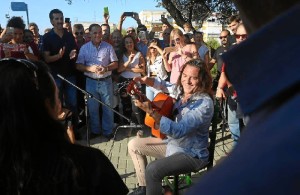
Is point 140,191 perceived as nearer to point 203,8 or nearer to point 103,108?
point 103,108

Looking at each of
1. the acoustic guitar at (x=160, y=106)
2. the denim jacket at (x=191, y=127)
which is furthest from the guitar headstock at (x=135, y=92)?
the denim jacket at (x=191, y=127)

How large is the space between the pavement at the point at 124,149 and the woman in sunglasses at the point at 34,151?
8.21 feet

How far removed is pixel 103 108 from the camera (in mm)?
6164

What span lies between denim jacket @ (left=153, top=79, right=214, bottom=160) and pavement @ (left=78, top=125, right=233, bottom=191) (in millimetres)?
1032

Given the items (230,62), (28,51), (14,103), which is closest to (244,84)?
(230,62)

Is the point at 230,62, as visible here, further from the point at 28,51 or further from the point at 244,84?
the point at 28,51

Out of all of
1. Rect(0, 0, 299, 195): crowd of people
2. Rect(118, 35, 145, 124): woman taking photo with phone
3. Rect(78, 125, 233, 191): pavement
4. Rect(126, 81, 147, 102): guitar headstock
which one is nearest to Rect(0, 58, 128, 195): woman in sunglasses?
Rect(0, 0, 299, 195): crowd of people

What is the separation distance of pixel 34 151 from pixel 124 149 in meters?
3.80

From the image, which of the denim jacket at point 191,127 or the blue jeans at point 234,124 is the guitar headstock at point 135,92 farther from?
the blue jeans at point 234,124

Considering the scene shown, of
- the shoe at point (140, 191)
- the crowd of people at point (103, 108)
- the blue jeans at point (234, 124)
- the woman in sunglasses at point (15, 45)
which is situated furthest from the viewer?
the woman in sunglasses at point (15, 45)

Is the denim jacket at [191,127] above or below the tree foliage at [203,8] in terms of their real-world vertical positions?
below

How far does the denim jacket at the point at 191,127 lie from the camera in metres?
3.08

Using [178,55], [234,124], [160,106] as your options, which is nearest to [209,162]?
[160,106]

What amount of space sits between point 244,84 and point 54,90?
152 cm
